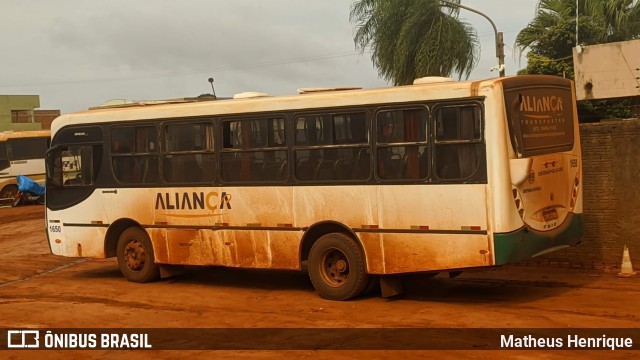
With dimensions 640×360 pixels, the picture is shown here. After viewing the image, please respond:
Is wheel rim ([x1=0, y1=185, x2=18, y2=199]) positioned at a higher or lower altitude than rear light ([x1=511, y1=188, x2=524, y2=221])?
A: higher

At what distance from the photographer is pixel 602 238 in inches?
537

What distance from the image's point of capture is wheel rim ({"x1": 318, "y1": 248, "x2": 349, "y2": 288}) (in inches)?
471

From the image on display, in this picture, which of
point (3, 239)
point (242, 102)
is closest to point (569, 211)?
point (242, 102)

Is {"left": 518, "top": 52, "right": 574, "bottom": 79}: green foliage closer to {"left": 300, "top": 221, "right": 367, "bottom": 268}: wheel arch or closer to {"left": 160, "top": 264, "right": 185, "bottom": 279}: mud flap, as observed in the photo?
{"left": 160, "top": 264, "right": 185, "bottom": 279}: mud flap

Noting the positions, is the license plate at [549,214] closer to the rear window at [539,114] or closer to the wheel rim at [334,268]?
the rear window at [539,114]

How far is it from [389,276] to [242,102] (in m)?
3.61

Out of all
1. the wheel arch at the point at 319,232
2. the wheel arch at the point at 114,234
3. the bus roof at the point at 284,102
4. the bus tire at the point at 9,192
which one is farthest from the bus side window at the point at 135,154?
the bus tire at the point at 9,192

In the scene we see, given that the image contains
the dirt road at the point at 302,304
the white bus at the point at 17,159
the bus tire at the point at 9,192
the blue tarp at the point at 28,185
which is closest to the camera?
the dirt road at the point at 302,304

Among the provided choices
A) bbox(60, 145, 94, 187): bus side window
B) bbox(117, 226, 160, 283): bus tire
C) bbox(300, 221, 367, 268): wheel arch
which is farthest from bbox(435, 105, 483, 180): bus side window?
bbox(60, 145, 94, 187): bus side window

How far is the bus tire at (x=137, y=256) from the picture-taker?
14328 millimetres

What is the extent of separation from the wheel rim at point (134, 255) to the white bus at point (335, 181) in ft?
0.07

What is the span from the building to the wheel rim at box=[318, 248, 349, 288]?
56.7 m

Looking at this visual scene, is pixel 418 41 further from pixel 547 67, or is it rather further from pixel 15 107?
pixel 15 107

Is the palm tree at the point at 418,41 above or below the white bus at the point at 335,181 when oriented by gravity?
above
